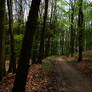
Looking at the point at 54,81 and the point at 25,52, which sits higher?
the point at 25,52

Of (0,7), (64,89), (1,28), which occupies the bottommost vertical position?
(64,89)

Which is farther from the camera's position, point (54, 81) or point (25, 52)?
point (54, 81)

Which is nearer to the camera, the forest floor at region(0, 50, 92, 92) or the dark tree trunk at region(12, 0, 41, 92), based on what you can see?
the dark tree trunk at region(12, 0, 41, 92)

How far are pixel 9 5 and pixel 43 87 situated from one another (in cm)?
731

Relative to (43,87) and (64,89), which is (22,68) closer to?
(43,87)

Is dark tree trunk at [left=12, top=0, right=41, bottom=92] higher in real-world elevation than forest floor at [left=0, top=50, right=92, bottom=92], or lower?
higher

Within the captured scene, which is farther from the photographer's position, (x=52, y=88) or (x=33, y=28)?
(x=52, y=88)

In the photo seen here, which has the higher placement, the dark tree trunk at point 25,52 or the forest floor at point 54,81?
the dark tree trunk at point 25,52

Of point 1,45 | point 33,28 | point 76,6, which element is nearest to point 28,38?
point 33,28

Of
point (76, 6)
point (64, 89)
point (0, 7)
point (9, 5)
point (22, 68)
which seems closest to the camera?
point (22, 68)

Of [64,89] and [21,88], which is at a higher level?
[21,88]

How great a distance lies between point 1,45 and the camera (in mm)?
7809

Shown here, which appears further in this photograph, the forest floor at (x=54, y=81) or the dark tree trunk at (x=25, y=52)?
the forest floor at (x=54, y=81)

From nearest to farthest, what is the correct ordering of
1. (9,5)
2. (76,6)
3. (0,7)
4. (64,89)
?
(64,89), (0,7), (9,5), (76,6)
